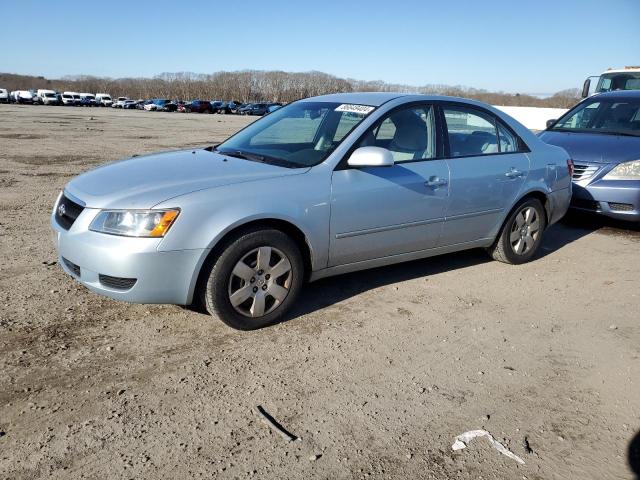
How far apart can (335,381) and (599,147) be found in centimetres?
574

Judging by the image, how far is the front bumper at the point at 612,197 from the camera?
666cm

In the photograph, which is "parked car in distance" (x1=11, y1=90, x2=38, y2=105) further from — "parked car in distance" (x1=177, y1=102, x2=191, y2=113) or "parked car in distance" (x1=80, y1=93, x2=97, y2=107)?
"parked car in distance" (x1=177, y1=102, x2=191, y2=113)

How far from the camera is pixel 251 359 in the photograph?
3438 mm

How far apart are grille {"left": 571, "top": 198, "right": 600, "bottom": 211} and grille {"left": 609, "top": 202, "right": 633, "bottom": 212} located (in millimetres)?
157

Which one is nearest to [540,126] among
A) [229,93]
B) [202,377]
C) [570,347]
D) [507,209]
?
[507,209]

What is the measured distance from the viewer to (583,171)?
23.0ft

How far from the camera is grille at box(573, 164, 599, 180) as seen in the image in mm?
6930

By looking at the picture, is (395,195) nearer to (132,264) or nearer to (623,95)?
(132,264)

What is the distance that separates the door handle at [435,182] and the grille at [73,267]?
8.93 feet

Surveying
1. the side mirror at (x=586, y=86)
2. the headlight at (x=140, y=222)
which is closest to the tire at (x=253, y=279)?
the headlight at (x=140, y=222)

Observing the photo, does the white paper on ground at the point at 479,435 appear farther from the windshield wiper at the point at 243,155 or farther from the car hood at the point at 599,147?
the car hood at the point at 599,147

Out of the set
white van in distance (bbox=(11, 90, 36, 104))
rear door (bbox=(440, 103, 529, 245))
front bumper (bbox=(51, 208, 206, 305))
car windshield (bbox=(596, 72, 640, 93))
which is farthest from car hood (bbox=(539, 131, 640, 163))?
white van in distance (bbox=(11, 90, 36, 104))

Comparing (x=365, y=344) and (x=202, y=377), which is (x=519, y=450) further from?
(x=202, y=377)

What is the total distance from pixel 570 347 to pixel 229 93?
13738 centimetres
